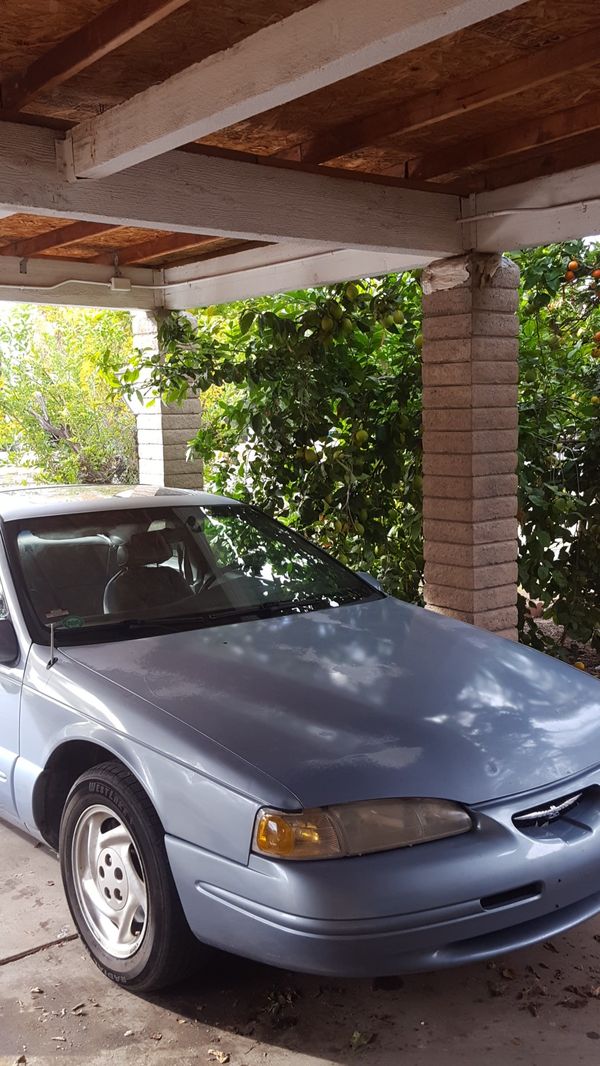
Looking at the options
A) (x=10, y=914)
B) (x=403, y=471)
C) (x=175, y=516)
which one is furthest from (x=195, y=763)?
(x=403, y=471)

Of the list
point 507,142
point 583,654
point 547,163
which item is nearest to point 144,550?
point 507,142

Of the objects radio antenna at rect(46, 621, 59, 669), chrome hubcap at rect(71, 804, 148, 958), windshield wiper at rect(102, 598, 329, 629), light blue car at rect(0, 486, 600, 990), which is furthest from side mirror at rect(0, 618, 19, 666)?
chrome hubcap at rect(71, 804, 148, 958)

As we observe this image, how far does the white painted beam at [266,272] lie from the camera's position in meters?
5.99

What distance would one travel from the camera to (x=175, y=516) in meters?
4.30

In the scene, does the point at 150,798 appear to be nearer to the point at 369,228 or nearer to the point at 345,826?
the point at 345,826

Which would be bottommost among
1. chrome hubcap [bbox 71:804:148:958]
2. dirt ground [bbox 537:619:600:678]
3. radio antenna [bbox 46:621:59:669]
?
dirt ground [bbox 537:619:600:678]

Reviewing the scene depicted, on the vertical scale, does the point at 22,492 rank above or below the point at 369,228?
below

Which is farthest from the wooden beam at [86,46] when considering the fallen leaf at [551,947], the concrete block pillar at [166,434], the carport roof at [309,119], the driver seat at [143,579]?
the concrete block pillar at [166,434]

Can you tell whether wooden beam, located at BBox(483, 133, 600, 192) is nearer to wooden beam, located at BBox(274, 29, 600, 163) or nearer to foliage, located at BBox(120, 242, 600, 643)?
wooden beam, located at BBox(274, 29, 600, 163)

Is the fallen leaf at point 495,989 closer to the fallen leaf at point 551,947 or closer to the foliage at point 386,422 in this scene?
the fallen leaf at point 551,947

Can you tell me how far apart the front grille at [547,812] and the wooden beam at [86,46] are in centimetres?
252

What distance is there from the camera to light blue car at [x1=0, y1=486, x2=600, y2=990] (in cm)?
252

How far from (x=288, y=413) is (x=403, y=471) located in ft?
Result: 3.04

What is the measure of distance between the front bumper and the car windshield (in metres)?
1.11
